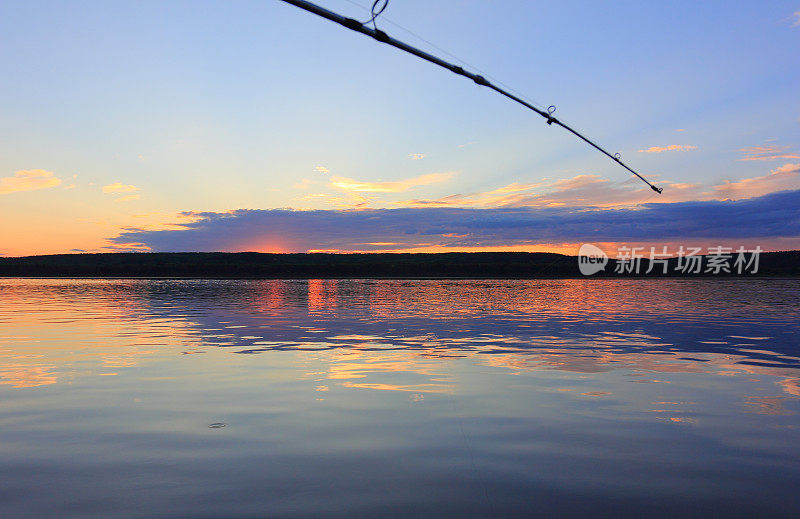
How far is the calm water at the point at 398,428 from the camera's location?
20.1 ft

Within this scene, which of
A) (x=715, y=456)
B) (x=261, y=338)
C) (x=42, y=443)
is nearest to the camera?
(x=715, y=456)

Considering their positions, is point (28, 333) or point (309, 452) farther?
point (28, 333)

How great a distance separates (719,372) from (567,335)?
7543 millimetres

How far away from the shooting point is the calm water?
6.11 m

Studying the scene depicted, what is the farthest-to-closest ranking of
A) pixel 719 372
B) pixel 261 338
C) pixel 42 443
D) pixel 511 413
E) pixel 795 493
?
pixel 261 338 → pixel 719 372 → pixel 511 413 → pixel 42 443 → pixel 795 493

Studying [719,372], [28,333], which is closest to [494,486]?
[719,372]

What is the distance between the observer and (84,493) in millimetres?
6270

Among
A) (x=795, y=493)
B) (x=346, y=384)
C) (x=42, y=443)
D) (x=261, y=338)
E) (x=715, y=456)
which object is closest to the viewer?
(x=795, y=493)

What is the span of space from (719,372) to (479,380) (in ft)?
18.5

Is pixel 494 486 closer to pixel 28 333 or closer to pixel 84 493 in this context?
pixel 84 493

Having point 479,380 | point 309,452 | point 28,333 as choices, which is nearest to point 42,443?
point 309,452

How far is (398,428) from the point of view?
8.89 m

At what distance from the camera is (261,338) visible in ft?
66.1

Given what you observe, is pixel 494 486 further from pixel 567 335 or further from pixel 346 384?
pixel 567 335
